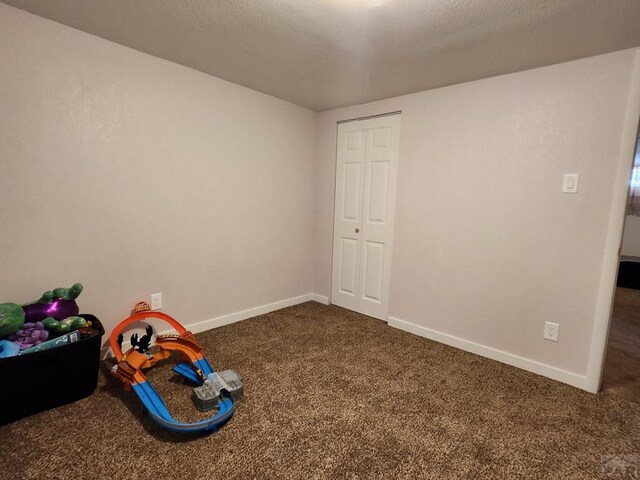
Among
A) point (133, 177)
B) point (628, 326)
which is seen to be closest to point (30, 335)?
point (133, 177)

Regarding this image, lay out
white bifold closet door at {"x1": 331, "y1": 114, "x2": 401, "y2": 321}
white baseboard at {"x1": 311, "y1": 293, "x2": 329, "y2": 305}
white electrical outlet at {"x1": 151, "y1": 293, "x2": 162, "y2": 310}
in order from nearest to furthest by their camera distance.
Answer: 1. white electrical outlet at {"x1": 151, "y1": 293, "x2": 162, "y2": 310}
2. white bifold closet door at {"x1": 331, "y1": 114, "x2": 401, "y2": 321}
3. white baseboard at {"x1": 311, "y1": 293, "x2": 329, "y2": 305}

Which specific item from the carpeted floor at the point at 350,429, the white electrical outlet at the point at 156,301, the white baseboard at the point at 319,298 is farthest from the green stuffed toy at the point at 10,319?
the white baseboard at the point at 319,298

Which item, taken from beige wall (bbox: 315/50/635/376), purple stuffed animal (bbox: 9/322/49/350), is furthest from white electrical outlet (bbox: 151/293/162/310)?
beige wall (bbox: 315/50/635/376)

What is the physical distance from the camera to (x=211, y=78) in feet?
8.57

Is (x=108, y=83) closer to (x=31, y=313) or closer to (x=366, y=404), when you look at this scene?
(x=31, y=313)

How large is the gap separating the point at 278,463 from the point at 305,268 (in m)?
2.33

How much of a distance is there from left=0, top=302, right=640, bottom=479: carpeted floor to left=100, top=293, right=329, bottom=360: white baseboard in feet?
1.07

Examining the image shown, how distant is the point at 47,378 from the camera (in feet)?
5.47

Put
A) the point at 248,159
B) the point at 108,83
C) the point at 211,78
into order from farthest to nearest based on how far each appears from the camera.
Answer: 1. the point at 248,159
2. the point at 211,78
3. the point at 108,83

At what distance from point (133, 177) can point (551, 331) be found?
305 centimetres

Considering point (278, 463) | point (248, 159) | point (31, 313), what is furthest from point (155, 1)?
point (278, 463)

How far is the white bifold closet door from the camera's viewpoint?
3.04m

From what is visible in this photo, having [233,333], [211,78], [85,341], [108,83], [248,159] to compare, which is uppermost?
[211,78]

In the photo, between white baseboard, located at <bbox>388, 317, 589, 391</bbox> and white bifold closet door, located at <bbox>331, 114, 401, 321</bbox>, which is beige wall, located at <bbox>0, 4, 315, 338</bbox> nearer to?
white bifold closet door, located at <bbox>331, 114, 401, 321</bbox>
